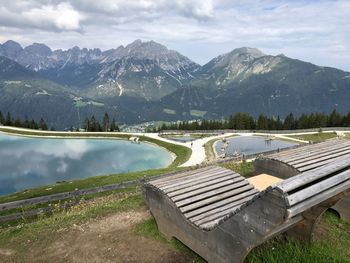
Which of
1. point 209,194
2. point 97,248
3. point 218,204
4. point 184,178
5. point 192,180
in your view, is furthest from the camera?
point 184,178

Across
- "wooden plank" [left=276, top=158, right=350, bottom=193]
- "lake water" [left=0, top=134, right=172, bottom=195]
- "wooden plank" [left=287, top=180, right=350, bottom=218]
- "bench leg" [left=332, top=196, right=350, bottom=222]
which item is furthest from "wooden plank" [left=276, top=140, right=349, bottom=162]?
"lake water" [left=0, top=134, right=172, bottom=195]

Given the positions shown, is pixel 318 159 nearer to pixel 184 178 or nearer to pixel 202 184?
pixel 202 184

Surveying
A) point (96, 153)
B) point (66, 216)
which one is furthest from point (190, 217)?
point (96, 153)

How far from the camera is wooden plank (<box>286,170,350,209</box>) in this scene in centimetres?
562

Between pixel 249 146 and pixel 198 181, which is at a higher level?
pixel 198 181

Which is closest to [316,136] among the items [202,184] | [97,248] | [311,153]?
[311,153]

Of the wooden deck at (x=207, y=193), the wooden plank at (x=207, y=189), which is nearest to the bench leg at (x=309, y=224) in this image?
the wooden deck at (x=207, y=193)

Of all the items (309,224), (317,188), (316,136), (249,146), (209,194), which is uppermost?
(317,188)

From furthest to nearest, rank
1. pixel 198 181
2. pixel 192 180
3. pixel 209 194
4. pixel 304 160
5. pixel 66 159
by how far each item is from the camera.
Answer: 1. pixel 66 159
2. pixel 304 160
3. pixel 192 180
4. pixel 198 181
5. pixel 209 194

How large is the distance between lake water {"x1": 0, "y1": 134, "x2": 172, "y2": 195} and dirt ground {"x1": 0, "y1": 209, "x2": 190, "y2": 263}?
1388 inches

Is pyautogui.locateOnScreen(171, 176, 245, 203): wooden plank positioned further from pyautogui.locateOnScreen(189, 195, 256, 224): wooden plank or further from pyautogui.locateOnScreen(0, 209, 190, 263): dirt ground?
pyautogui.locateOnScreen(0, 209, 190, 263): dirt ground

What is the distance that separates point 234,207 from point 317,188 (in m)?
3.56

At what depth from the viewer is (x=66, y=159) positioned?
56.9 meters

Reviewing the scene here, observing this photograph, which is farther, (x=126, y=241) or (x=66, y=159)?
(x=66, y=159)
